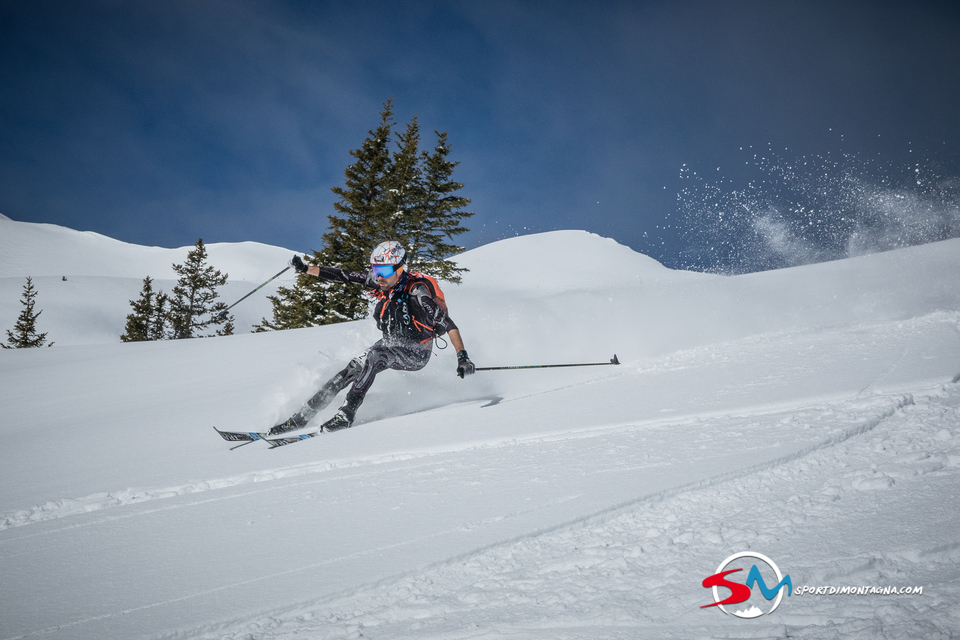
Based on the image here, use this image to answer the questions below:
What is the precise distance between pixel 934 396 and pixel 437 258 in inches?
809

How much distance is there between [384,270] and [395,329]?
2.63ft

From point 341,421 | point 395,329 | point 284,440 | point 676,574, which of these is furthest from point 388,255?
point 676,574

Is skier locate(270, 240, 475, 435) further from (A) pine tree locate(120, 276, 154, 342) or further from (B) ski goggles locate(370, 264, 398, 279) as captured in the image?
(A) pine tree locate(120, 276, 154, 342)

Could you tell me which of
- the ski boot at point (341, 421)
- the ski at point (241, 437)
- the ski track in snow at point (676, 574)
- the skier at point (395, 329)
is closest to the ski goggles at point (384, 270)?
the skier at point (395, 329)

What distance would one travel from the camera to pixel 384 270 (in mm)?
6105

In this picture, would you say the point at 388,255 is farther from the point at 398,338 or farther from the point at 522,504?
the point at 522,504

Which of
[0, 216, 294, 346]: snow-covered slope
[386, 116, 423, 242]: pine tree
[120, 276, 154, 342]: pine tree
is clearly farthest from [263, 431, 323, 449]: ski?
[0, 216, 294, 346]: snow-covered slope

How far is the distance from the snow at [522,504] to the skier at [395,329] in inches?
27.0

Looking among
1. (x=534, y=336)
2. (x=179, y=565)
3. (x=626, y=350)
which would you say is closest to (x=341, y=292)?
(x=534, y=336)

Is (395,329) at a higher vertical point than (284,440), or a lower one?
higher

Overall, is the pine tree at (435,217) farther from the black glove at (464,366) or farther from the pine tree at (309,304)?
the black glove at (464,366)

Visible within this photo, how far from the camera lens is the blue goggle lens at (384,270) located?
6.09 metres

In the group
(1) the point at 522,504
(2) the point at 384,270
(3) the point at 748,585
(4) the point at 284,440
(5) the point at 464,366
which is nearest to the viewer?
(3) the point at 748,585

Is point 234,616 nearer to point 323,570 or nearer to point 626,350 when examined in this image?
point 323,570
